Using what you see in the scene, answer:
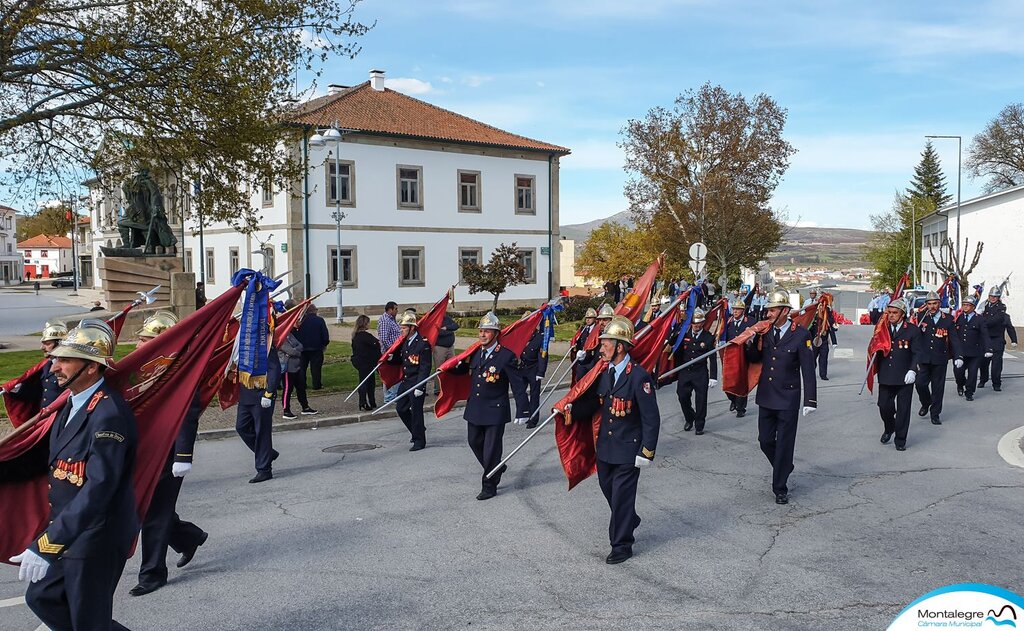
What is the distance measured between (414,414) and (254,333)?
101 inches

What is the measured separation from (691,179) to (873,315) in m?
17.6

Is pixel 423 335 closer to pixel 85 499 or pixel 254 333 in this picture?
pixel 254 333


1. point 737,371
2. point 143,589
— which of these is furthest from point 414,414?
point 143,589

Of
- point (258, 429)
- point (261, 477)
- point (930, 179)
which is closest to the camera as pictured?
point (258, 429)

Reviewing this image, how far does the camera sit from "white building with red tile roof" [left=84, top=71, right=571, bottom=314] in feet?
119

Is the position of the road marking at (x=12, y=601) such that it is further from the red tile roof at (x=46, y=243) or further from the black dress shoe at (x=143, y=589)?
the red tile roof at (x=46, y=243)

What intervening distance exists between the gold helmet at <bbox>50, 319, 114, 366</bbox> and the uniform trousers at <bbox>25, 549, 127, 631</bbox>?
1.02 metres

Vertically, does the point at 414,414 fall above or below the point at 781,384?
below

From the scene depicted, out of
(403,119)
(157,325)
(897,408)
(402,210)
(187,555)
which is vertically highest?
(403,119)

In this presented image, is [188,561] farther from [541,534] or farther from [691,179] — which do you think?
[691,179]

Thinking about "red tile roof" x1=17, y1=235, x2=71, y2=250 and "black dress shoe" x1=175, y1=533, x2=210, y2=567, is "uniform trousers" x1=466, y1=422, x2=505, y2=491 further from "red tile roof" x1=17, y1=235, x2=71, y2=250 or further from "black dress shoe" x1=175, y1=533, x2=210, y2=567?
"red tile roof" x1=17, y1=235, x2=71, y2=250

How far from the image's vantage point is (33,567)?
160 inches

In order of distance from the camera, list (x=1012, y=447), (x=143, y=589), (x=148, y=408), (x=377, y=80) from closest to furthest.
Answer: (x=148, y=408), (x=143, y=589), (x=1012, y=447), (x=377, y=80)

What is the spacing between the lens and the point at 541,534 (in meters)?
7.24
